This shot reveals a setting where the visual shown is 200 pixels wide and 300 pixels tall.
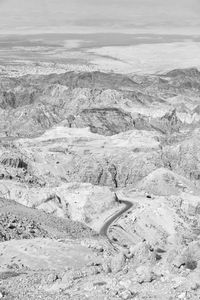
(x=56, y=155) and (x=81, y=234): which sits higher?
(x=81, y=234)

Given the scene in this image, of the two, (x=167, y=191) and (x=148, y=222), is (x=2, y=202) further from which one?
(x=167, y=191)

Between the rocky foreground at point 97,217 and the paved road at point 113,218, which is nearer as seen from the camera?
the rocky foreground at point 97,217

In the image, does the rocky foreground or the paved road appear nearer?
the rocky foreground

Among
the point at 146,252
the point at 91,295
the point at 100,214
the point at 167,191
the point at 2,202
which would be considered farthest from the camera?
the point at 167,191

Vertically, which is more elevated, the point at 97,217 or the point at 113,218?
the point at 113,218

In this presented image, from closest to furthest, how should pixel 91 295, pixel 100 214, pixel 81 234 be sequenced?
1. pixel 91 295
2. pixel 81 234
3. pixel 100 214

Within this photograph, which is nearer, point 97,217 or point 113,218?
point 113,218

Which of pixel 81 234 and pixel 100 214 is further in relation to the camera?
pixel 100 214

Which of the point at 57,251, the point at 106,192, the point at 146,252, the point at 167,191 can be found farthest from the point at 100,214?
the point at 146,252
